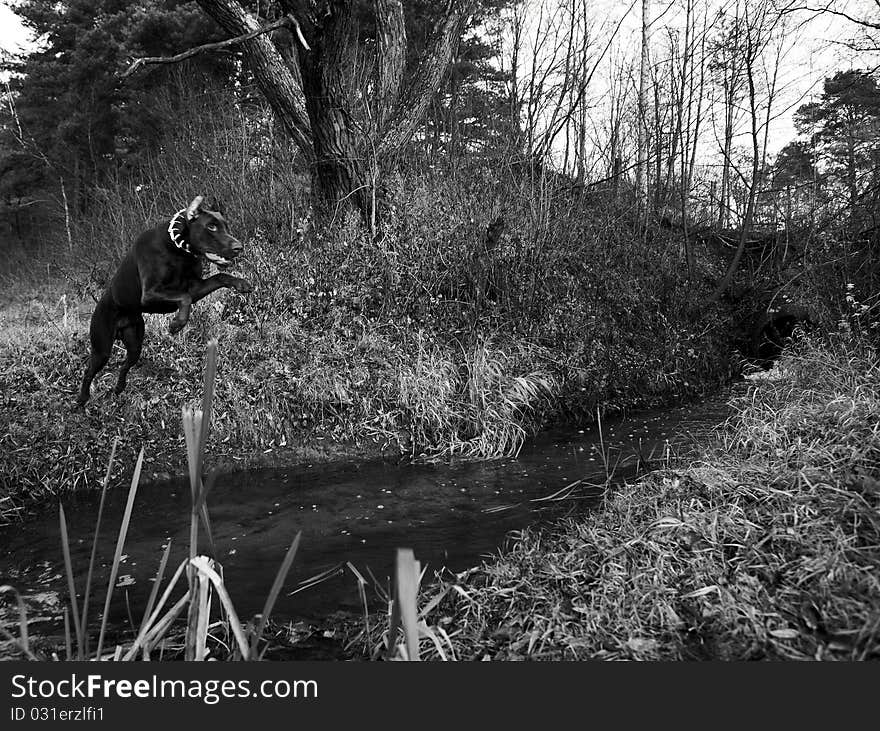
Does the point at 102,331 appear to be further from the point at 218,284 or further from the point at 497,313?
the point at 497,313

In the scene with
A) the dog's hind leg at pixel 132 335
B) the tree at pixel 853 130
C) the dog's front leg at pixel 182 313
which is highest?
the tree at pixel 853 130

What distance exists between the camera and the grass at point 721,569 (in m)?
2.13


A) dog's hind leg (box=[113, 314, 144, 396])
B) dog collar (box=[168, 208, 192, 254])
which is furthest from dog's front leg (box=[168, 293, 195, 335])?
dog's hind leg (box=[113, 314, 144, 396])

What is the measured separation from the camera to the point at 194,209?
3248 millimetres

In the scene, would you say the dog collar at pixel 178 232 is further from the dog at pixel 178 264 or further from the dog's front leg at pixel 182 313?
the dog's front leg at pixel 182 313

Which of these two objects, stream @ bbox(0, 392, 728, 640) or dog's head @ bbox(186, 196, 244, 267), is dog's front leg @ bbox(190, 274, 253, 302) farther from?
stream @ bbox(0, 392, 728, 640)

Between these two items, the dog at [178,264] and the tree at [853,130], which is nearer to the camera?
the dog at [178,264]

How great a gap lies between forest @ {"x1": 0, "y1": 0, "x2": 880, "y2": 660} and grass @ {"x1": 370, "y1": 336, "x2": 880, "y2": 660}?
0.01 metres

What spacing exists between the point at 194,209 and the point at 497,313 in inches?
192

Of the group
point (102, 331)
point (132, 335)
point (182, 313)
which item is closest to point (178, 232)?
point (182, 313)

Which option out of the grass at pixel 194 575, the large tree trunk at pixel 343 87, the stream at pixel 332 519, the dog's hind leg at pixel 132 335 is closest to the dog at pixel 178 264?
the dog's hind leg at pixel 132 335

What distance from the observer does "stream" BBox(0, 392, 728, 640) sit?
3506mm

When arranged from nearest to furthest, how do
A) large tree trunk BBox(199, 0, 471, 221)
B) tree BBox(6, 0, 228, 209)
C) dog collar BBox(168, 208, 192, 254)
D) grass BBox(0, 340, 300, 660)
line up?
grass BBox(0, 340, 300, 660)
dog collar BBox(168, 208, 192, 254)
large tree trunk BBox(199, 0, 471, 221)
tree BBox(6, 0, 228, 209)

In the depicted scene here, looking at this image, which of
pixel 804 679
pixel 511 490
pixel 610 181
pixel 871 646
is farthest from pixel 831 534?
pixel 610 181
